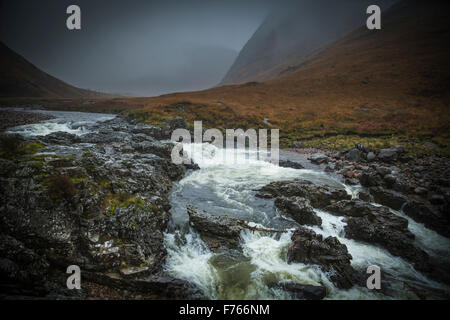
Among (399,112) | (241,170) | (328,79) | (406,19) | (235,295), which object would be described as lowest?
(235,295)

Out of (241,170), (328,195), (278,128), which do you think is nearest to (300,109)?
(278,128)

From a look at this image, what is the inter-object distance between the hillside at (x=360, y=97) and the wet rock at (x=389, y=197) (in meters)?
19.9

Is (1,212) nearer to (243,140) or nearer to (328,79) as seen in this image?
(243,140)

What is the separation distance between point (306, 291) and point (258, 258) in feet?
6.33

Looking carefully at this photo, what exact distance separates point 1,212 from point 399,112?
53.9 m

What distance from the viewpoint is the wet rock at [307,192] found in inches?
471

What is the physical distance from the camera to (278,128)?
38.4 metres

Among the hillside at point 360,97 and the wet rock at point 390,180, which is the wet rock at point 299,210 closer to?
the wet rock at point 390,180

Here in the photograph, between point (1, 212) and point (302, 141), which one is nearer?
point (1, 212)

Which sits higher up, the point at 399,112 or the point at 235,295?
the point at 399,112

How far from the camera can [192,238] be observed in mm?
8273

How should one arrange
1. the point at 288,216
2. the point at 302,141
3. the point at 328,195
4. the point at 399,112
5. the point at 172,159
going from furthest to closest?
the point at 399,112, the point at 302,141, the point at 172,159, the point at 328,195, the point at 288,216

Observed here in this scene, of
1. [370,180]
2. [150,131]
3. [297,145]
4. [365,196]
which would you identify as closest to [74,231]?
[365,196]

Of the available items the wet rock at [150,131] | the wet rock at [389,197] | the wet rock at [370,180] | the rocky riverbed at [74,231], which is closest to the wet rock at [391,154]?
the wet rock at [370,180]
